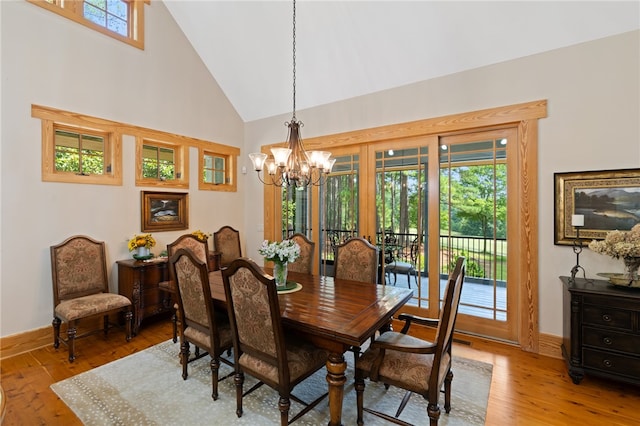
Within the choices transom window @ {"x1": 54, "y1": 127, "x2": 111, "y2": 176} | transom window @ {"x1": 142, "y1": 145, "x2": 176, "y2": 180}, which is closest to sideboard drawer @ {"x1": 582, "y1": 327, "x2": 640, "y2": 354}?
transom window @ {"x1": 142, "y1": 145, "x2": 176, "y2": 180}

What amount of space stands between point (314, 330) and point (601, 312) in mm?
2378

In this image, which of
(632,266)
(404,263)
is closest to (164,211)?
(404,263)

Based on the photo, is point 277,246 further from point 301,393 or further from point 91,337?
point 91,337

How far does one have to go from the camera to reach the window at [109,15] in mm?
3448

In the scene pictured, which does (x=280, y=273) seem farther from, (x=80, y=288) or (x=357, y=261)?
(x=80, y=288)

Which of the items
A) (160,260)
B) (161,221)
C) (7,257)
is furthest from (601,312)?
(7,257)

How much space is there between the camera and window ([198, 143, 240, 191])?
16.1ft

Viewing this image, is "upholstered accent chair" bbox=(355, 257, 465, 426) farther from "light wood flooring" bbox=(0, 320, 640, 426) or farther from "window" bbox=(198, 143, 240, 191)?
"window" bbox=(198, 143, 240, 191)

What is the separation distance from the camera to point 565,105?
2.92 metres

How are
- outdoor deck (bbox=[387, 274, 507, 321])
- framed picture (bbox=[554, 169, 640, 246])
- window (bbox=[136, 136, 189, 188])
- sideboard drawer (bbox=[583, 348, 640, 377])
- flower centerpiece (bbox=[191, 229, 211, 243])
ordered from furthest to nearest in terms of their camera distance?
flower centerpiece (bbox=[191, 229, 211, 243]) → window (bbox=[136, 136, 189, 188]) → outdoor deck (bbox=[387, 274, 507, 321]) → framed picture (bbox=[554, 169, 640, 246]) → sideboard drawer (bbox=[583, 348, 640, 377])

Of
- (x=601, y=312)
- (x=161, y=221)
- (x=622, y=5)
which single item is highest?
(x=622, y=5)

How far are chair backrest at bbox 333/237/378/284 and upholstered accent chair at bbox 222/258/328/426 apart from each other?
1.11 m

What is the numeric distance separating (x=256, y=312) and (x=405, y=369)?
0.99 metres

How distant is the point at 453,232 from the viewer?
3643 millimetres
